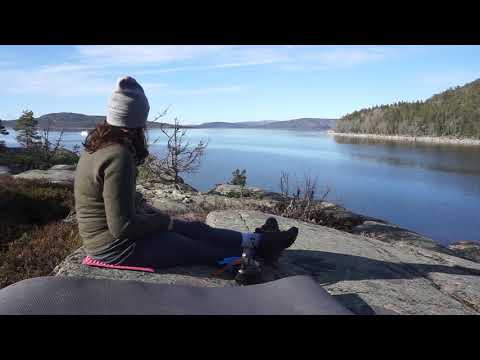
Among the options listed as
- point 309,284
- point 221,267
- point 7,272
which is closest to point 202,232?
point 221,267

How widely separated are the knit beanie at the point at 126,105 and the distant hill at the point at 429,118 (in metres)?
106

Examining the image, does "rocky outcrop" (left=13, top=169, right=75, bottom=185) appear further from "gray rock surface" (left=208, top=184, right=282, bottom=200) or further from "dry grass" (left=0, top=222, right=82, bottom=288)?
"dry grass" (left=0, top=222, right=82, bottom=288)

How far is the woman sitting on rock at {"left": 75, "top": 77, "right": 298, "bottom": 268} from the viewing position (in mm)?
3238

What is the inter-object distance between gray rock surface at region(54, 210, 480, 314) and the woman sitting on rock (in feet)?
0.51

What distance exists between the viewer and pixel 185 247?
3.88 m

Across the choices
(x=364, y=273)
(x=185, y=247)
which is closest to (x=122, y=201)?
(x=185, y=247)

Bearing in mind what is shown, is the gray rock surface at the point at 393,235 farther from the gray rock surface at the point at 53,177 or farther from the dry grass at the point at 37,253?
the gray rock surface at the point at 53,177

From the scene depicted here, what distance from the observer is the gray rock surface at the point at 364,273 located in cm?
363

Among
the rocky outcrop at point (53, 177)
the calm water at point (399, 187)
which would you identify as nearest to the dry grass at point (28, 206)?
the rocky outcrop at point (53, 177)

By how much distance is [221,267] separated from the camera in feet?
13.3

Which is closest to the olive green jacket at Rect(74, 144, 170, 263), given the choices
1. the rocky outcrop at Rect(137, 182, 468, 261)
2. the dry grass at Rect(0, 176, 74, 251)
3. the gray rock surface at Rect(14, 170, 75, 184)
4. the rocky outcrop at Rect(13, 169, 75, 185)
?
the dry grass at Rect(0, 176, 74, 251)

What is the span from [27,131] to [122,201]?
64.2 ft
